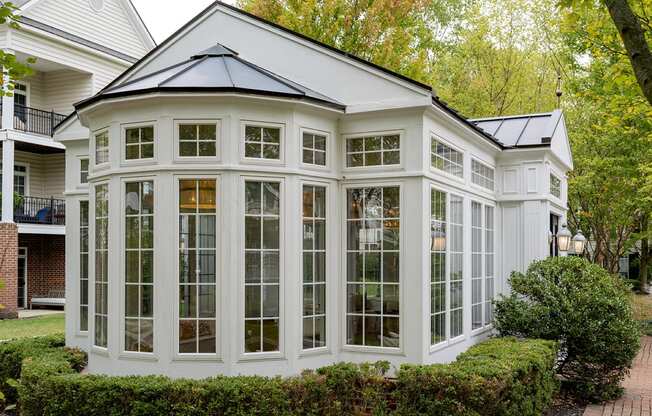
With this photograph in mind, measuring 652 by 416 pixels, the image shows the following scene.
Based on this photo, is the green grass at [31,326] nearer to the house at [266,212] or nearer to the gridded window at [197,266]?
the house at [266,212]

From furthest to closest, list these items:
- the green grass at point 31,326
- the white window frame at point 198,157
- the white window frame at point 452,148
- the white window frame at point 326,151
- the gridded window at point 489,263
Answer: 1. the green grass at point 31,326
2. the gridded window at point 489,263
3. the white window frame at point 452,148
4. the white window frame at point 326,151
5. the white window frame at point 198,157

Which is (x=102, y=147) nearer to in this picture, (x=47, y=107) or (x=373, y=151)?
(x=373, y=151)

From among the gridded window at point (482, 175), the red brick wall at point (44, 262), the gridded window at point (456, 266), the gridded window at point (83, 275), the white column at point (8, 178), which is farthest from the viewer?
the red brick wall at point (44, 262)

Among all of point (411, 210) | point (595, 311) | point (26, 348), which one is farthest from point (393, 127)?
point (26, 348)

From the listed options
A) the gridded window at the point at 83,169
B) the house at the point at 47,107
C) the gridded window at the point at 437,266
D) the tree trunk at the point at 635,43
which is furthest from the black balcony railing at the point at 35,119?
the tree trunk at the point at 635,43

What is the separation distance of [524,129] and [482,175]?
218cm

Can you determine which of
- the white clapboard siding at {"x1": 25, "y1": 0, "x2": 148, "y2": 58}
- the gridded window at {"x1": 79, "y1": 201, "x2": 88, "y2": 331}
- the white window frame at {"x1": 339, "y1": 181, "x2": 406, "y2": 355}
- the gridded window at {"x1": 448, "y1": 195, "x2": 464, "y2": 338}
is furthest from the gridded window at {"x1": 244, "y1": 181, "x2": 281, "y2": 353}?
the white clapboard siding at {"x1": 25, "y1": 0, "x2": 148, "y2": 58}

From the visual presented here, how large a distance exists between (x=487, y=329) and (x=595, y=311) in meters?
2.25

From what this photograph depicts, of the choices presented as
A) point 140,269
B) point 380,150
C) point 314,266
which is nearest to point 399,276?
point 314,266

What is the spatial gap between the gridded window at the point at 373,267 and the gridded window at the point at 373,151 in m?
0.37

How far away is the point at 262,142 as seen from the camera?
7824 mm

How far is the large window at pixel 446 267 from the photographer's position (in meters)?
8.67

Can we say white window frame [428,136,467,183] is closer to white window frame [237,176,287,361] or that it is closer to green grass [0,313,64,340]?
white window frame [237,176,287,361]

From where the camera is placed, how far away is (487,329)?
11234 mm
